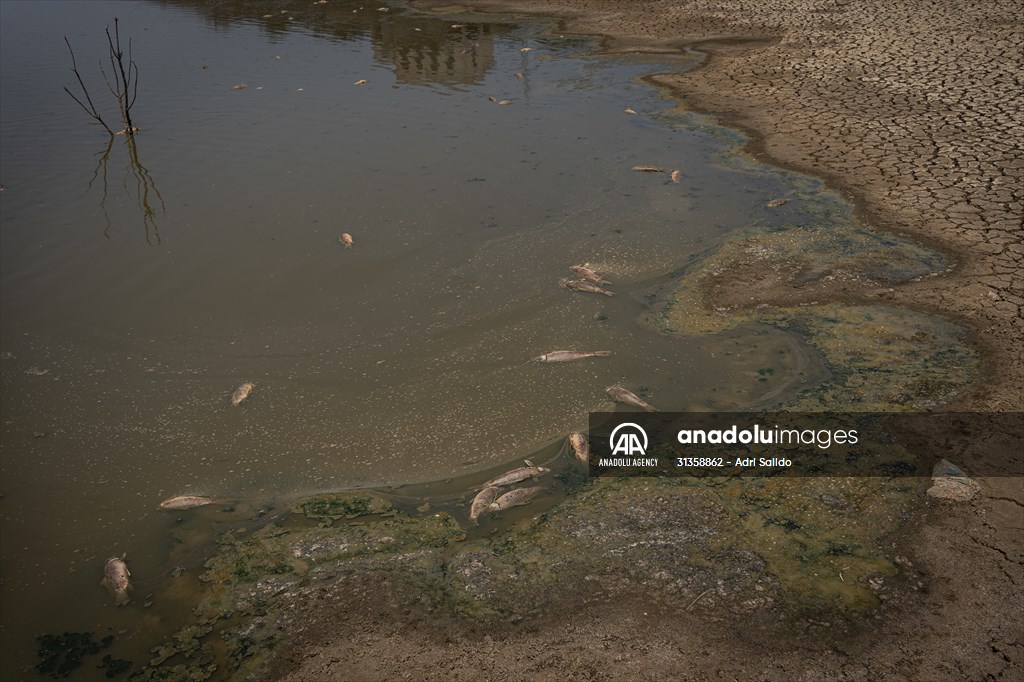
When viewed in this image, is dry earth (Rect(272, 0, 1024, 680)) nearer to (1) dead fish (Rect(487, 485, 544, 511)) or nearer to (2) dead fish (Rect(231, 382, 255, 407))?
(1) dead fish (Rect(487, 485, 544, 511))

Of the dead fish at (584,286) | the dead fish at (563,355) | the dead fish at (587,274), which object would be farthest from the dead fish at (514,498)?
the dead fish at (587,274)

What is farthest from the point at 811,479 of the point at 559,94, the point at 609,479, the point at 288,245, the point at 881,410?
the point at 559,94

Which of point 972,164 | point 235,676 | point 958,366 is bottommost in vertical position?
point 235,676

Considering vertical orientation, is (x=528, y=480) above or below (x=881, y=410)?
below

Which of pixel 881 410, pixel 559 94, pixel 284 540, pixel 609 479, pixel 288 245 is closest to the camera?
pixel 284 540

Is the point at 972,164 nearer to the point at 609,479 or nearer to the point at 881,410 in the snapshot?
the point at 881,410

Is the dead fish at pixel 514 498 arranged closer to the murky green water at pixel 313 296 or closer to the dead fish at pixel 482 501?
the dead fish at pixel 482 501

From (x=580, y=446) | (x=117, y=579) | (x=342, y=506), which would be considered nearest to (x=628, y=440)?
(x=580, y=446)
